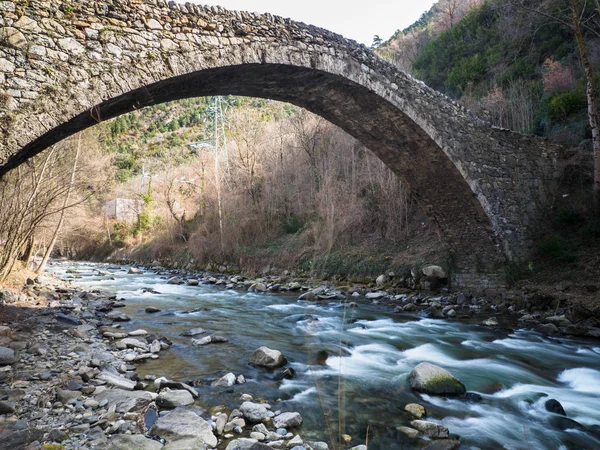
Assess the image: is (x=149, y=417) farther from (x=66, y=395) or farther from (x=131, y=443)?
(x=66, y=395)

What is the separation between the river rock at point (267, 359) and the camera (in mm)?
4871

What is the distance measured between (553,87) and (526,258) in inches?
284

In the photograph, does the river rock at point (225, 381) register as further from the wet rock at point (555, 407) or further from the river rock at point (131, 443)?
the wet rock at point (555, 407)

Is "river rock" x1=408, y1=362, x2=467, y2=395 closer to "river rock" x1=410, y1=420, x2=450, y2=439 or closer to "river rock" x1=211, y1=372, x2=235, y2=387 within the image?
"river rock" x1=410, y1=420, x2=450, y2=439

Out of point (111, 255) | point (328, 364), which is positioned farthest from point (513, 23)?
point (111, 255)

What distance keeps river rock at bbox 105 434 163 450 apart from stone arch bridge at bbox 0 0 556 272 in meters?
3.07

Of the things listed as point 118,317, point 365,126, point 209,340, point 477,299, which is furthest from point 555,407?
point 118,317

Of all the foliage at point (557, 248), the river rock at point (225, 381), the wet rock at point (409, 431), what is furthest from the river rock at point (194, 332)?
the foliage at point (557, 248)

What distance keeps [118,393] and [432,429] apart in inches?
112

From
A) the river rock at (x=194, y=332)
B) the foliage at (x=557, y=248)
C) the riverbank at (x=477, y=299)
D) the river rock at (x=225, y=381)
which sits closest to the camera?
the river rock at (x=225, y=381)

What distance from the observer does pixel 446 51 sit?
2223 centimetres

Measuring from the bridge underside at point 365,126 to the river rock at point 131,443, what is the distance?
309 centimetres

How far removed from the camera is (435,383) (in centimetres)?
425

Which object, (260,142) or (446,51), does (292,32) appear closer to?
(260,142)
